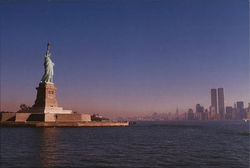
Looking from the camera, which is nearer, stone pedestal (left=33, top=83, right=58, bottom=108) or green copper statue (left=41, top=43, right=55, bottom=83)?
stone pedestal (left=33, top=83, right=58, bottom=108)

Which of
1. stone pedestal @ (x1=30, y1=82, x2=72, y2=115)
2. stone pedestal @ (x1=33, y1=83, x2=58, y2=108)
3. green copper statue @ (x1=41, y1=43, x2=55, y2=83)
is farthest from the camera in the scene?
green copper statue @ (x1=41, y1=43, x2=55, y2=83)

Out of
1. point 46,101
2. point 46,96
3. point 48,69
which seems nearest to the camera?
point 46,101

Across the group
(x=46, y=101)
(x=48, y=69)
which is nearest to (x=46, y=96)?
(x=46, y=101)

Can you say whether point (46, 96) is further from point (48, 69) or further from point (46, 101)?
point (48, 69)

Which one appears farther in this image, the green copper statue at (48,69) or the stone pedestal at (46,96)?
the green copper statue at (48,69)

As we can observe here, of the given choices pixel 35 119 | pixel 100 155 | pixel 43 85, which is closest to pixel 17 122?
pixel 35 119

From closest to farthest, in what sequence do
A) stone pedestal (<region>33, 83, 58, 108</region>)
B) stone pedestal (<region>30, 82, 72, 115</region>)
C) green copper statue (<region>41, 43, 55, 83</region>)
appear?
stone pedestal (<region>30, 82, 72, 115</region>), stone pedestal (<region>33, 83, 58, 108</region>), green copper statue (<region>41, 43, 55, 83</region>)

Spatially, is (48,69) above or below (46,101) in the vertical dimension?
above

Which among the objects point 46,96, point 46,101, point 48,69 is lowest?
point 46,101

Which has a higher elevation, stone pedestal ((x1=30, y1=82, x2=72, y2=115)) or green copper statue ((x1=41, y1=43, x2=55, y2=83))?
green copper statue ((x1=41, y1=43, x2=55, y2=83))

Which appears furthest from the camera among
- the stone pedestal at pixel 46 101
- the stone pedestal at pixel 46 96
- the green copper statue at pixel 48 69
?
the green copper statue at pixel 48 69

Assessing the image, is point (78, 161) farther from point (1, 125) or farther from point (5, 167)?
point (1, 125)

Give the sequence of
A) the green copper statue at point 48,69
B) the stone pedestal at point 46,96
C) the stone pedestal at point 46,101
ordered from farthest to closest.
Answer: the green copper statue at point 48,69 → the stone pedestal at point 46,96 → the stone pedestal at point 46,101
